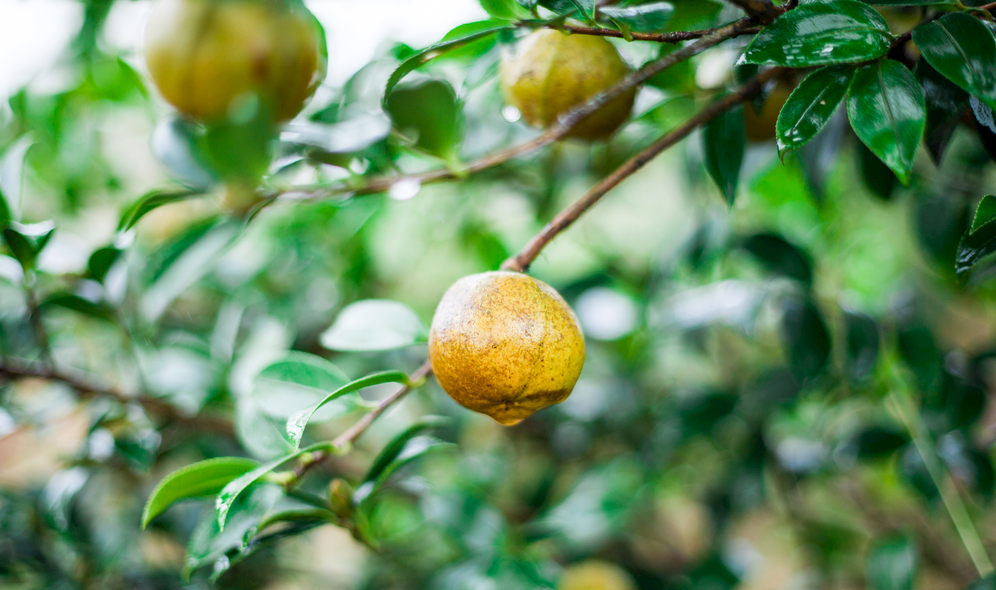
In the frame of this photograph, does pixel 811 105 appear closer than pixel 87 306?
Yes

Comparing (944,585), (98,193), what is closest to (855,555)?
(944,585)

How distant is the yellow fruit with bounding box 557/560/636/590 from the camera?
3.13 feet

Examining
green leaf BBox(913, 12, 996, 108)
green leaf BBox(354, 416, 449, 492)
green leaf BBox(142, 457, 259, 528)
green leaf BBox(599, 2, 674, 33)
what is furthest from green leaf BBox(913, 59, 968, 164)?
green leaf BBox(142, 457, 259, 528)

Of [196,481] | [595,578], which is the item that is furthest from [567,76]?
[595,578]

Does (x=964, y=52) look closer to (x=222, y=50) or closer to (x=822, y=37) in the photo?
(x=822, y=37)

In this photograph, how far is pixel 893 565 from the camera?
0.69 metres

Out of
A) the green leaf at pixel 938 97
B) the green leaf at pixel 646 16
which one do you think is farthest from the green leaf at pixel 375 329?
the green leaf at pixel 938 97

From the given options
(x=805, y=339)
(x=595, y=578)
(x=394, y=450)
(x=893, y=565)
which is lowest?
(x=595, y=578)

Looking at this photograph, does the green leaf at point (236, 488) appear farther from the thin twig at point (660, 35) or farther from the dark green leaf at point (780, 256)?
the dark green leaf at point (780, 256)

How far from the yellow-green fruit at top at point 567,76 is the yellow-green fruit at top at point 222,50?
0.20m

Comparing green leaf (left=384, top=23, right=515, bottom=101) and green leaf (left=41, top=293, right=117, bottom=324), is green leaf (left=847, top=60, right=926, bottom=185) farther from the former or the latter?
green leaf (left=41, top=293, right=117, bottom=324)

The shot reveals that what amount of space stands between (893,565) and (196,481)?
0.77m

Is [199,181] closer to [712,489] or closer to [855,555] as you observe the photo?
[712,489]

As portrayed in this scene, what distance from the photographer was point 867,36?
12.2 inches
